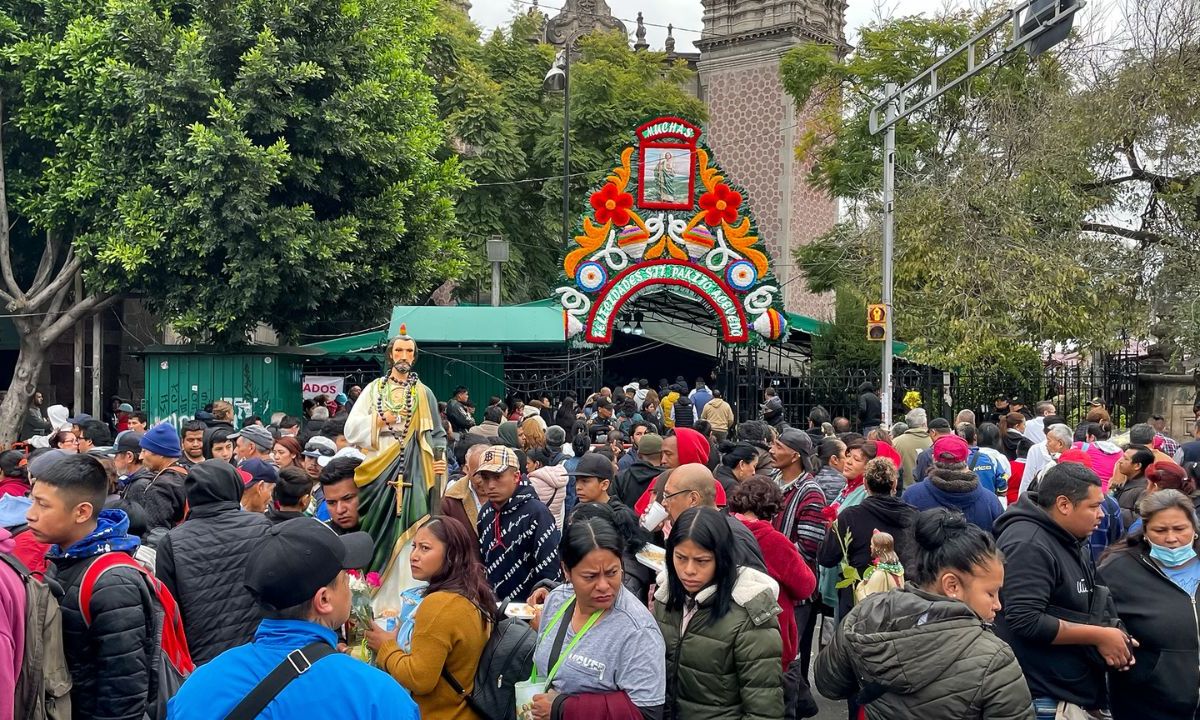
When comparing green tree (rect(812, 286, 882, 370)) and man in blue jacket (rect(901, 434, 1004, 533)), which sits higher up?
green tree (rect(812, 286, 882, 370))

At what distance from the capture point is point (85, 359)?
86.0 ft

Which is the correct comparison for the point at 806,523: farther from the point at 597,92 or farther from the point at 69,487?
the point at 597,92

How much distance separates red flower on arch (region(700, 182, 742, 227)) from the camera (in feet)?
62.4

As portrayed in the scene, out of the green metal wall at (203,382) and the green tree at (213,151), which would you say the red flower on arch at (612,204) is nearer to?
the green tree at (213,151)

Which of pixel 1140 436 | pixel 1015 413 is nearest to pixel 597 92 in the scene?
pixel 1015 413

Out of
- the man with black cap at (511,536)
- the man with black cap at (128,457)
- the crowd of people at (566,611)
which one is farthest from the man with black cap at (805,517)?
the man with black cap at (128,457)

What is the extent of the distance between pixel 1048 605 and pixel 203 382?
61.4 ft

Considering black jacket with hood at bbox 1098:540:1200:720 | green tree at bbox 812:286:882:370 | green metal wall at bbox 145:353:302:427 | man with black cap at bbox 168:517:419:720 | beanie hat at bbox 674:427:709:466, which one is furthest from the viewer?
A: green tree at bbox 812:286:882:370

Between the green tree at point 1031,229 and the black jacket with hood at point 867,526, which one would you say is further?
the green tree at point 1031,229

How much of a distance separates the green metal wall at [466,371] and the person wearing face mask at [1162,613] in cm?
1798

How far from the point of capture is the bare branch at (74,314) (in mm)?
21312

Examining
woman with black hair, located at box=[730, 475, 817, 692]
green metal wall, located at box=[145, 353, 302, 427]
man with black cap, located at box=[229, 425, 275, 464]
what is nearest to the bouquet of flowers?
woman with black hair, located at box=[730, 475, 817, 692]

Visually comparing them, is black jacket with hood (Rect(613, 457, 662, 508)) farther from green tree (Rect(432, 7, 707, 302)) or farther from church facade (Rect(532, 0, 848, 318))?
church facade (Rect(532, 0, 848, 318))

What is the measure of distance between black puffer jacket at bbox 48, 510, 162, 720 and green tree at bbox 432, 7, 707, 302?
24.8 metres
